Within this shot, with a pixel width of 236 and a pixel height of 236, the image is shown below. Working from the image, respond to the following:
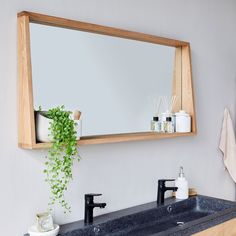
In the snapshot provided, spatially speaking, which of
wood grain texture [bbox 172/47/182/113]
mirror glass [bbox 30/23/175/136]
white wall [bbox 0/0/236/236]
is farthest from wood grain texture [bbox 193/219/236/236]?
wood grain texture [bbox 172/47/182/113]

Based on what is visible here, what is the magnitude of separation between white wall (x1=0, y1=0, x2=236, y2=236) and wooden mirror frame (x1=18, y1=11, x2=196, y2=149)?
1.8 inches

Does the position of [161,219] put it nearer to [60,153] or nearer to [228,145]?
[60,153]

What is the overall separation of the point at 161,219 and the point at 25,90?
1242 millimetres

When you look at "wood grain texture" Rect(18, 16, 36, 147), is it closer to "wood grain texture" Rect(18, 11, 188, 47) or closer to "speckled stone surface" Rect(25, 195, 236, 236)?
"wood grain texture" Rect(18, 11, 188, 47)

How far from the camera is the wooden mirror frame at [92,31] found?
6.10ft

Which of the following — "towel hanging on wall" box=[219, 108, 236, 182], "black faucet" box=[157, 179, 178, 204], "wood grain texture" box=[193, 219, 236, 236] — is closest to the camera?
"wood grain texture" box=[193, 219, 236, 236]

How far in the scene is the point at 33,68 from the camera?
6.40 feet

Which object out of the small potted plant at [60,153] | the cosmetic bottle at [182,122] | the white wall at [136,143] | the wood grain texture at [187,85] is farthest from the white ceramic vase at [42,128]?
the wood grain texture at [187,85]

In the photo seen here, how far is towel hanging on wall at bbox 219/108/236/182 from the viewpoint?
3230 millimetres

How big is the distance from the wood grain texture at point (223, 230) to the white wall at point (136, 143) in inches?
20.5

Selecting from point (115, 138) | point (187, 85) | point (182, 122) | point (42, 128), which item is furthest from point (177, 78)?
point (42, 128)

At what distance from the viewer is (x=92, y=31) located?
2.22 metres

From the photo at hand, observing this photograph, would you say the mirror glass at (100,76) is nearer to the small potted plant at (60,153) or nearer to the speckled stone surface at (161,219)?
the small potted plant at (60,153)

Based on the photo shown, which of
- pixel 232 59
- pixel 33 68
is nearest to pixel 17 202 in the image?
pixel 33 68
